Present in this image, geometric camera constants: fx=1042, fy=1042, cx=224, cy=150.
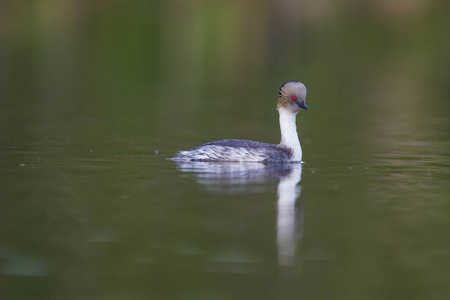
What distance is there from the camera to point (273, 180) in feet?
46.3

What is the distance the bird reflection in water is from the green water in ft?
0.12

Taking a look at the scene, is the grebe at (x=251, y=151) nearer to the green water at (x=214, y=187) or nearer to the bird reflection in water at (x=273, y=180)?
the bird reflection in water at (x=273, y=180)

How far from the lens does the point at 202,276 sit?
8.81m

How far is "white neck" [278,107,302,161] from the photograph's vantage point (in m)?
16.3

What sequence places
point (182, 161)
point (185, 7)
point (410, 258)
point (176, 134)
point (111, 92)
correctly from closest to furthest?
point (410, 258), point (182, 161), point (176, 134), point (111, 92), point (185, 7)

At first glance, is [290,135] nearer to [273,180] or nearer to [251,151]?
[251,151]

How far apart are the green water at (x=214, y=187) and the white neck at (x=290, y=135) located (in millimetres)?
421

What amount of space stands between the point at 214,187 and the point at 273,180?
3.87 feet

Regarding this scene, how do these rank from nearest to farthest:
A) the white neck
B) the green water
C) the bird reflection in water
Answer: the green water → the bird reflection in water → the white neck

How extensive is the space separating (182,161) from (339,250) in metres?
6.33

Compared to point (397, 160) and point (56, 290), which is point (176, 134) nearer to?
point (397, 160)

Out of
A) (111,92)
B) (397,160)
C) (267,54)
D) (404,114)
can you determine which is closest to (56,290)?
(397,160)

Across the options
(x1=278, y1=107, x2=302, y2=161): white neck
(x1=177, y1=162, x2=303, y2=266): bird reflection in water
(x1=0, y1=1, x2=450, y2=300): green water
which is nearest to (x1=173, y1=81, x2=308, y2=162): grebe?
(x1=278, y1=107, x2=302, y2=161): white neck

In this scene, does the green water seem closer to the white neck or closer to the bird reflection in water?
the bird reflection in water
